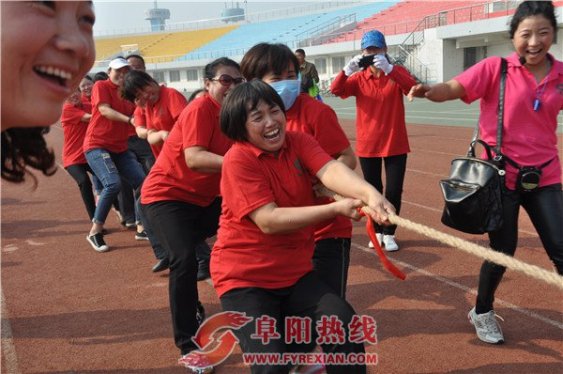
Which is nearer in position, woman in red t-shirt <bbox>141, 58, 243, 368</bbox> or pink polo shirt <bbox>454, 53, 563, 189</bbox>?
pink polo shirt <bbox>454, 53, 563, 189</bbox>

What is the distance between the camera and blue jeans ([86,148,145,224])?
5.69m

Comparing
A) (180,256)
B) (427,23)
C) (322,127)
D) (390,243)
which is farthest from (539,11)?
(427,23)

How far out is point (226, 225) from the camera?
251 cm

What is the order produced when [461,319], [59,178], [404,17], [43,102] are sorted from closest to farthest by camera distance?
[43,102] → [461,319] → [59,178] → [404,17]

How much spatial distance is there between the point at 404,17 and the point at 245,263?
1575 inches

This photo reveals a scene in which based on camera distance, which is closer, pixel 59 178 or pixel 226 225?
pixel 226 225

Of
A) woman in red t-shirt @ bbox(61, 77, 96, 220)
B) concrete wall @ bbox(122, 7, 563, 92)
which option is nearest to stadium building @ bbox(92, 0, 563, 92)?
concrete wall @ bbox(122, 7, 563, 92)

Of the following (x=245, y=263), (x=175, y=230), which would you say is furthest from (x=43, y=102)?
(x=175, y=230)

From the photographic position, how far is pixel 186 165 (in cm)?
337

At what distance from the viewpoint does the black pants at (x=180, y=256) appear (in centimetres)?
323

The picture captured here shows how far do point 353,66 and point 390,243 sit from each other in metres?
1.81

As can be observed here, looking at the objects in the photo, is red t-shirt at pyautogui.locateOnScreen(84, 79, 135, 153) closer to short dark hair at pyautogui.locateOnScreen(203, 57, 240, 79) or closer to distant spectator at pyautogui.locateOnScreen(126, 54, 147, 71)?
distant spectator at pyautogui.locateOnScreen(126, 54, 147, 71)

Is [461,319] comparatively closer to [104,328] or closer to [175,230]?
[175,230]

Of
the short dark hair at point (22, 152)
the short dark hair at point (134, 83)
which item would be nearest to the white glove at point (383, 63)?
the short dark hair at point (134, 83)
